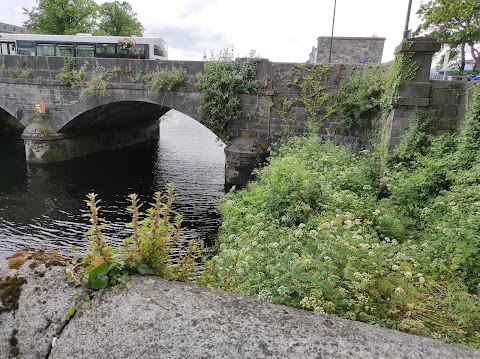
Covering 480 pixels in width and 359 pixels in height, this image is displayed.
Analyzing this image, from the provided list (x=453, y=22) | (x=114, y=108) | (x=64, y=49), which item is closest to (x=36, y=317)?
(x=114, y=108)

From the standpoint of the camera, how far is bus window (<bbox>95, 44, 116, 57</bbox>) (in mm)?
15500

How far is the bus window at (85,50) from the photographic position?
15594mm

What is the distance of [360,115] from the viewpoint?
8680mm

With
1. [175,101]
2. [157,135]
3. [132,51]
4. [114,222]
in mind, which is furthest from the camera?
[157,135]

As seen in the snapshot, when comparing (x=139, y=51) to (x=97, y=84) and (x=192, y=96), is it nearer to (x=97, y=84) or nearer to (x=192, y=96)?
(x=97, y=84)

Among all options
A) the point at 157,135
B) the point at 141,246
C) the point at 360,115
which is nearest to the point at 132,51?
the point at 157,135

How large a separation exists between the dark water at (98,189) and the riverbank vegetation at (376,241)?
2.98m

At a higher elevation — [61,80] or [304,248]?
[61,80]

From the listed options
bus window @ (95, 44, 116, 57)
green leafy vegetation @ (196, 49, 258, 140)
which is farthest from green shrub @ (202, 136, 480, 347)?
bus window @ (95, 44, 116, 57)

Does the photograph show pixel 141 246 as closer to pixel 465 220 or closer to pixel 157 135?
pixel 465 220

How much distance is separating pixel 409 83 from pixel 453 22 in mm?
15130

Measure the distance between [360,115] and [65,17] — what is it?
29494mm

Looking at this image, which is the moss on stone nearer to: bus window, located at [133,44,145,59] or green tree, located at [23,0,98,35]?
bus window, located at [133,44,145,59]

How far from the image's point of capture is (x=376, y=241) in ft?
12.3
